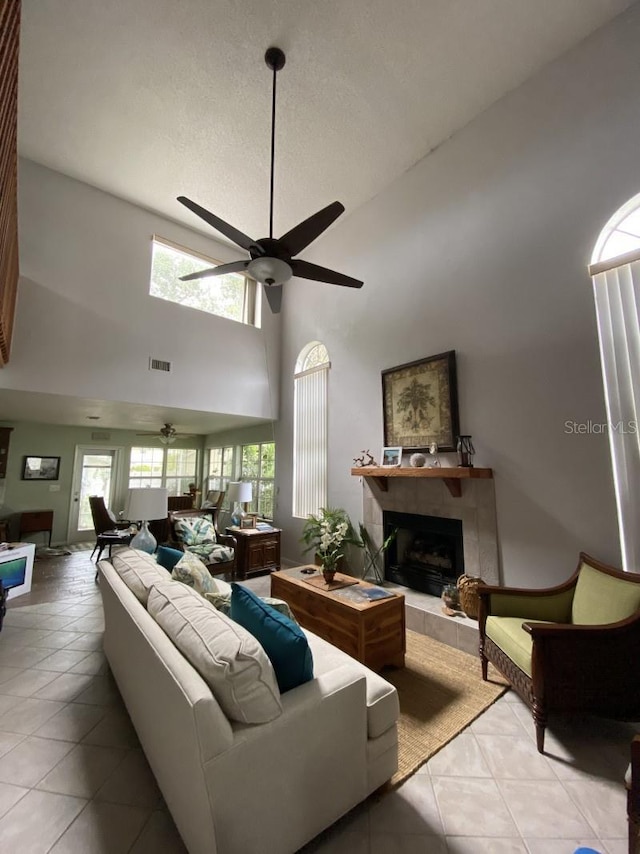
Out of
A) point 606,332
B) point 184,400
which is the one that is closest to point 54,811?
point 184,400

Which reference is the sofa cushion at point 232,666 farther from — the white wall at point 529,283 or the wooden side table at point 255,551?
the wooden side table at point 255,551

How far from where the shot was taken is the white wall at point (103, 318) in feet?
12.9

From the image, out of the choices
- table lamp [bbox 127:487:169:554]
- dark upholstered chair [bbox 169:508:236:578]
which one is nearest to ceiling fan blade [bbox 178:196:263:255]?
table lamp [bbox 127:487:169:554]

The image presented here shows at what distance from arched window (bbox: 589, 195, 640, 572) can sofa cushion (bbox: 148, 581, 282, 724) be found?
8.63ft

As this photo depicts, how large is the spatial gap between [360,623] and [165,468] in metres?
7.22

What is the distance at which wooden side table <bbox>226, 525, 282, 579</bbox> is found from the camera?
491 cm

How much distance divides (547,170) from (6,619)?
665 centimetres

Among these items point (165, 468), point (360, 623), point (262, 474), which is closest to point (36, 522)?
point (165, 468)

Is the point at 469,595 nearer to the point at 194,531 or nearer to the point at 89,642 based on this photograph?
the point at 89,642

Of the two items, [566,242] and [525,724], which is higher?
[566,242]

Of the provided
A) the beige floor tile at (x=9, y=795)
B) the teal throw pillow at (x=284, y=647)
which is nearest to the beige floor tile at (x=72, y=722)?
the beige floor tile at (x=9, y=795)

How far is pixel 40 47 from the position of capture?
3.03 meters

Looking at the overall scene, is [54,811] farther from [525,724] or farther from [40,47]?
[40,47]

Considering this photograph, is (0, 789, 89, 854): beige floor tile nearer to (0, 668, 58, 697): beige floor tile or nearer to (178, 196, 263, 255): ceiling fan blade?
(0, 668, 58, 697): beige floor tile
